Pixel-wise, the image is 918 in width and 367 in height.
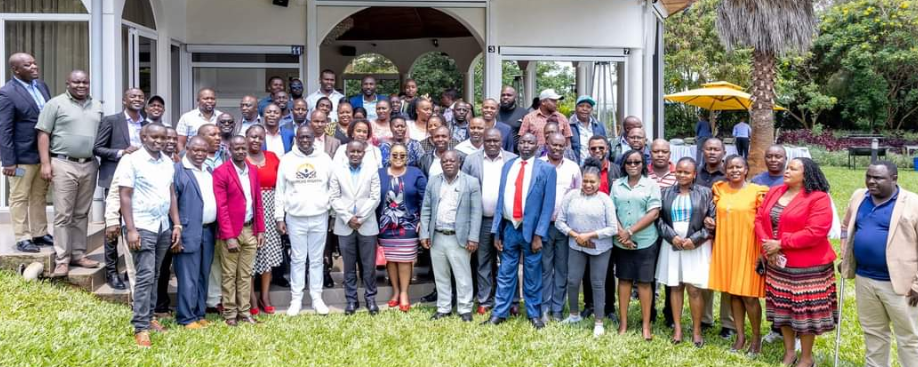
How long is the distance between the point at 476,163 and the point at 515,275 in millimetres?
1054

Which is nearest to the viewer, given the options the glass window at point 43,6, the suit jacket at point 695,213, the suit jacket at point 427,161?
the suit jacket at point 695,213

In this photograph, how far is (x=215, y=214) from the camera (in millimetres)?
5926

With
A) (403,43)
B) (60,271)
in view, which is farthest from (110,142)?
(403,43)

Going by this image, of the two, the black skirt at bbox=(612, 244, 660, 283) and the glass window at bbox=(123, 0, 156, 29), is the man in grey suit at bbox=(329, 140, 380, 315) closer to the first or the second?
the black skirt at bbox=(612, 244, 660, 283)

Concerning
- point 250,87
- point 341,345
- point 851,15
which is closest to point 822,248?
point 341,345

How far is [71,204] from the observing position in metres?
6.18

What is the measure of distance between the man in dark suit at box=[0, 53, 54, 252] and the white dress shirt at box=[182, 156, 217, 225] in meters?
1.45

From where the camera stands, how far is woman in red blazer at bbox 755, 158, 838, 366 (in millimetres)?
5082

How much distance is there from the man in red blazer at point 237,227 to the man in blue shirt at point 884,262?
4.56 metres

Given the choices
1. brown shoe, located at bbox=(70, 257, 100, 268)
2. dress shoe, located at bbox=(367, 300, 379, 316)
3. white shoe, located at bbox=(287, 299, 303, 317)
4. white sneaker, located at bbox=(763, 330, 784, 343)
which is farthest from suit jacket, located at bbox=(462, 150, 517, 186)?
brown shoe, located at bbox=(70, 257, 100, 268)

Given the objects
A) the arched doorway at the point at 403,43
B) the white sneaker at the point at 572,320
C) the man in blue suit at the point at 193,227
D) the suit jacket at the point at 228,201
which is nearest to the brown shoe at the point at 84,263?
the man in blue suit at the point at 193,227

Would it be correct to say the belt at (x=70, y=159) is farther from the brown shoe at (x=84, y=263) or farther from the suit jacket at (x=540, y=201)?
the suit jacket at (x=540, y=201)

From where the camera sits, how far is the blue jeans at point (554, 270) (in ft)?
20.6

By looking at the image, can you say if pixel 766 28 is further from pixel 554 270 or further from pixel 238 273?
pixel 238 273
